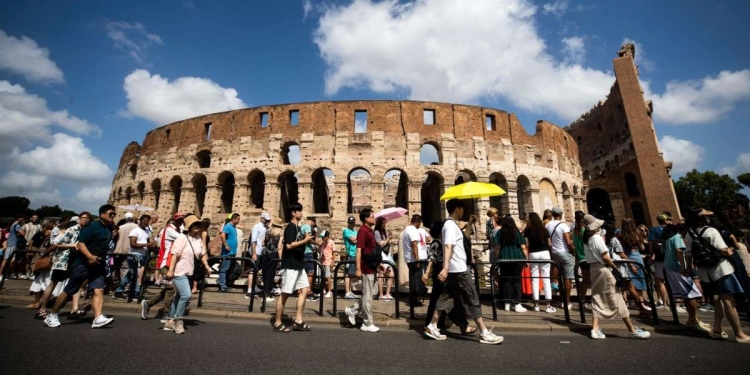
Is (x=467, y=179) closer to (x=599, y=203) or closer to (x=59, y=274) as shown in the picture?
(x=599, y=203)

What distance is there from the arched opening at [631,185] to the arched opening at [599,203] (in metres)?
1.60

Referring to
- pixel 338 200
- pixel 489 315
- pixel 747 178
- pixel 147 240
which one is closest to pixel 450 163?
pixel 338 200

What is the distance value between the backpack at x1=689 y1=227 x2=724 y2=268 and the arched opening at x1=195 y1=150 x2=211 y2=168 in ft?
71.0

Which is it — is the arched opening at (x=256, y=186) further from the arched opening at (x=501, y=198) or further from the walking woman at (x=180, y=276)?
the walking woman at (x=180, y=276)

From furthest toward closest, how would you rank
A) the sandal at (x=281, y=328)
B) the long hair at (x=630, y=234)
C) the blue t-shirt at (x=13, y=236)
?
1. the blue t-shirt at (x=13, y=236)
2. the long hair at (x=630, y=234)
3. the sandal at (x=281, y=328)

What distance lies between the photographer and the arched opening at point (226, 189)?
1922cm

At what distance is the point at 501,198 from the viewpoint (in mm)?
19203

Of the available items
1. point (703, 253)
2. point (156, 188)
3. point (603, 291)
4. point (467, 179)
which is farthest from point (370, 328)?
point (156, 188)

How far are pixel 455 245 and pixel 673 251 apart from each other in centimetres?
379

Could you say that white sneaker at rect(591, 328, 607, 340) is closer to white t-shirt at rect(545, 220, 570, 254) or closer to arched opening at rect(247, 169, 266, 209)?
white t-shirt at rect(545, 220, 570, 254)

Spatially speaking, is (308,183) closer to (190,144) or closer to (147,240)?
(190,144)

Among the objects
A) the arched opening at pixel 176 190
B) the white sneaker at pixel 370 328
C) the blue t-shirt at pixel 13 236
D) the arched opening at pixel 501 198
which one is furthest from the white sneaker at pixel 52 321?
the arched opening at pixel 501 198

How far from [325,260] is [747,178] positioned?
184 ft

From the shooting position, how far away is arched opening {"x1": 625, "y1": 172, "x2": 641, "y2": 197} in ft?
87.3
